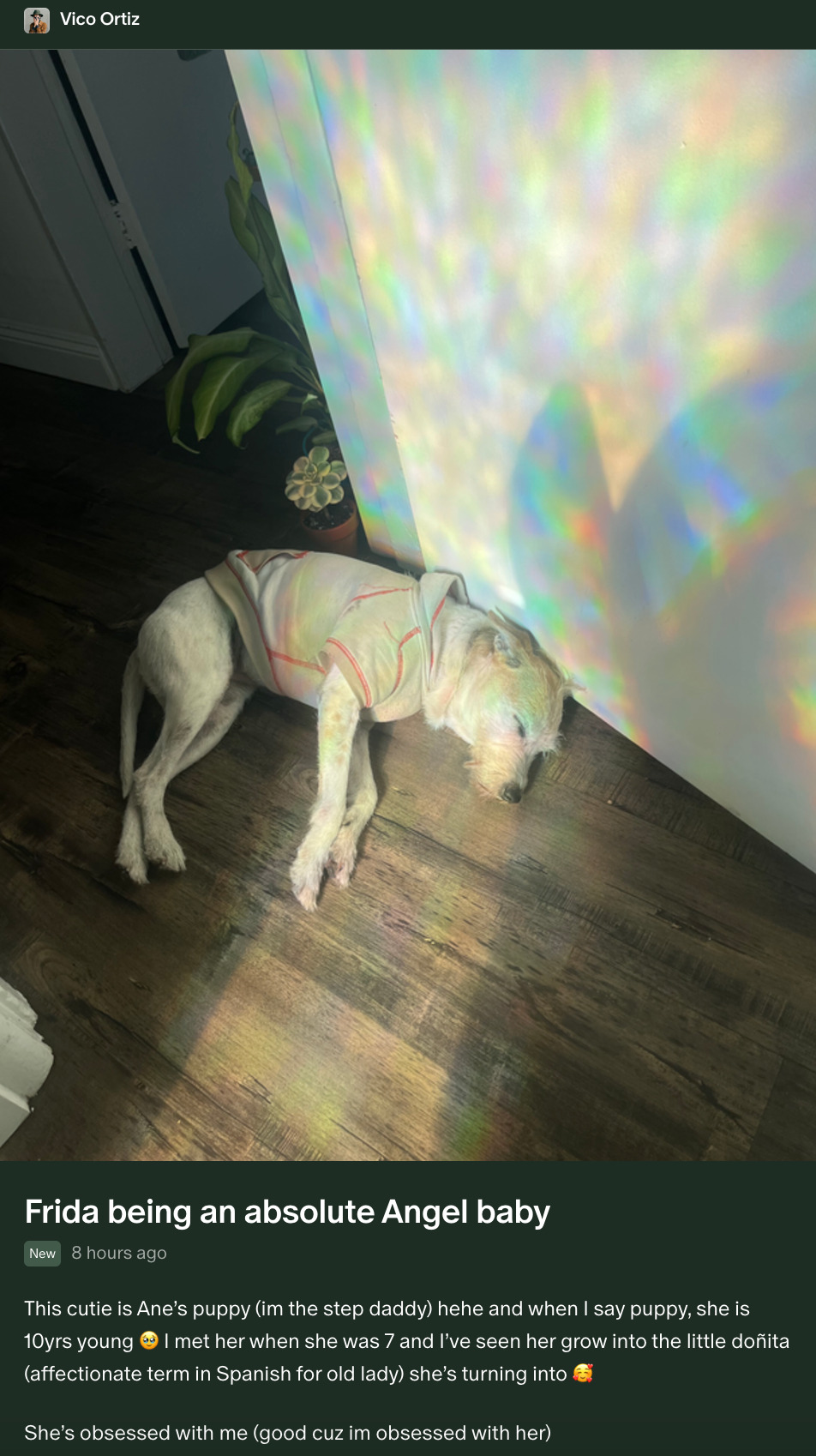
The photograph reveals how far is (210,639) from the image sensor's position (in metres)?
1.62

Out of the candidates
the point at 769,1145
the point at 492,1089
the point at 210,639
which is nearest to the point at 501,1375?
the point at 492,1089

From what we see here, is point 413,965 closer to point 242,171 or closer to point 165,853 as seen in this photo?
point 165,853

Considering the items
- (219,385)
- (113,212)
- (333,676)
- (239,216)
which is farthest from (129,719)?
(113,212)

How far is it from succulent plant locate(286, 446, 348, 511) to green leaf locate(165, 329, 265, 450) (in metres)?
0.30

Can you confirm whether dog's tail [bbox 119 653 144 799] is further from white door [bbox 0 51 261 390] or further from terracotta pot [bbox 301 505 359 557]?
white door [bbox 0 51 261 390]

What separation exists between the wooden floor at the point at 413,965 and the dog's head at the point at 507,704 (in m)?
0.10

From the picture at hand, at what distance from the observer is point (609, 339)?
3.37 feet

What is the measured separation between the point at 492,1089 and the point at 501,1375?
359mm

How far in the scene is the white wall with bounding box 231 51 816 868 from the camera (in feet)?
2.66

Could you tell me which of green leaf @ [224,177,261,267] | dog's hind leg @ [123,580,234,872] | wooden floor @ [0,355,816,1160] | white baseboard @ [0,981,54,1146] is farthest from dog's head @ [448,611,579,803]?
green leaf @ [224,177,261,267]

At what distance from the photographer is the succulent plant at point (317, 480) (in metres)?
1.81
